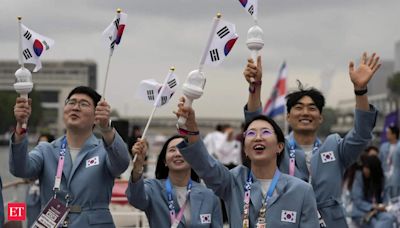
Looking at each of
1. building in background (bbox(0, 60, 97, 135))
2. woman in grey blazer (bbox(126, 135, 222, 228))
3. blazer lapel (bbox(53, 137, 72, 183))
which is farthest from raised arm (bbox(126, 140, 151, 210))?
building in background (bbox(0, 60, 97, 135))

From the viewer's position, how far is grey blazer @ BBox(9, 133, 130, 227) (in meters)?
5.11

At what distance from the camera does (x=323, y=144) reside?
5832 millimetres

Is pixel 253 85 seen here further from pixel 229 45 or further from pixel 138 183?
pixel 138 183

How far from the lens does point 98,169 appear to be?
5305 millimetres

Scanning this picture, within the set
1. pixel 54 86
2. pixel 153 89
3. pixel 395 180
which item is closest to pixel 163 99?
pixel 153 89

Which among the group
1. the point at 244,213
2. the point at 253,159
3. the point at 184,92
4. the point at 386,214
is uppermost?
the point at 184,92

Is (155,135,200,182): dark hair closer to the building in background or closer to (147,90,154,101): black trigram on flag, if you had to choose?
(147,90,154,101): black trigram on flag

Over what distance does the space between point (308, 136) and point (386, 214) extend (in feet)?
16.4

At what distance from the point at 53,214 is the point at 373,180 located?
6610 mm

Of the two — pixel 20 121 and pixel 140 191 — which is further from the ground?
pixel 20 121

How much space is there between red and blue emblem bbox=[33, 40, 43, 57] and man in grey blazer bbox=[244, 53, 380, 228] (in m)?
1.63

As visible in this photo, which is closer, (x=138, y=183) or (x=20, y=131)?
(x=20, y=131)

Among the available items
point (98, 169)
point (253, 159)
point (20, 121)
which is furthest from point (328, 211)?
point (20, 121)

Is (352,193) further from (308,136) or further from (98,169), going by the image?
(98,169)
